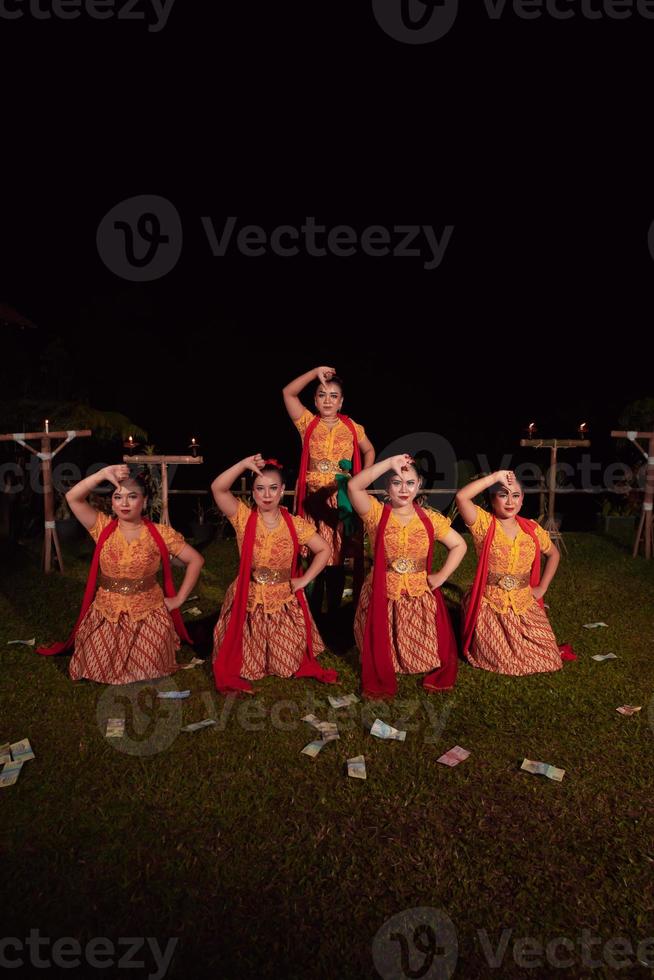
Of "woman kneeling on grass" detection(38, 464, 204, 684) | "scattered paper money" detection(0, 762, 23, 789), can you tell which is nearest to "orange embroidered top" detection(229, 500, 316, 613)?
"woman kneeling on grass" detection(38, 464, 204, 684)

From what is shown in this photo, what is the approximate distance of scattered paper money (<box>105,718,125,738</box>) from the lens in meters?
4.35

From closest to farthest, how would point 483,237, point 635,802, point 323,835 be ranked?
point 323,835
point 635,802
point 483,237

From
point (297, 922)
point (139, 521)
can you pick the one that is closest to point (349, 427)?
point (139, 521)

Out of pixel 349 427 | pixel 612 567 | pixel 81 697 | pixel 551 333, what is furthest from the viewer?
pixel 551 333

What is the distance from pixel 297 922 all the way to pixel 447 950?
0.62m

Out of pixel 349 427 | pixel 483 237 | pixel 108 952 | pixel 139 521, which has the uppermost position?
pixel 483 237

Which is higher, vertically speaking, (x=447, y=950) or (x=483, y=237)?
(x=483, y=237)

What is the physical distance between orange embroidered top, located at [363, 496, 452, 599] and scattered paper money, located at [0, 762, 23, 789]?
9.24 ft

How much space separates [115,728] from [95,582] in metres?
1.20

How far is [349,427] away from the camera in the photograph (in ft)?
19.9

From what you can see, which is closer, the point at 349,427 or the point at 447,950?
the point at 447,950

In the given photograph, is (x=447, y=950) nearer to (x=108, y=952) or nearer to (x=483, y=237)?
(x=108, y=952)

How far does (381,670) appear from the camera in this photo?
492cm

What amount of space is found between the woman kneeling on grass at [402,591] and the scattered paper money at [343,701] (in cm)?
11
